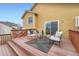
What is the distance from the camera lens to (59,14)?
2.45m

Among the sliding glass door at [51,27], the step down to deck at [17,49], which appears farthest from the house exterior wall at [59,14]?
the step down to deck at [17,49]

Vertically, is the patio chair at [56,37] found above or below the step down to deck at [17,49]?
above

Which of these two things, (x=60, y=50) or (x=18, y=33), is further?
(x=18, y=33)

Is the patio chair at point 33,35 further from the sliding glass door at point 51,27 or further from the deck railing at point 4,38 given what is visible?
the deck railing at point 4,38

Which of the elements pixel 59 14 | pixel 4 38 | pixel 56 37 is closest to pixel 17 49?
pixel 4 38

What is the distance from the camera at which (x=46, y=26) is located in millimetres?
2516

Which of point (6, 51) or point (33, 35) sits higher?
point (33, 35)

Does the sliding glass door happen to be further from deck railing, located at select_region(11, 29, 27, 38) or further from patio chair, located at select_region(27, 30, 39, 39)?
deck railing, located at select_region(11, 29, 27, 38)

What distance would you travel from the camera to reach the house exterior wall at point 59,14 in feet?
7.95

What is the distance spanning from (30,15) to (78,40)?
0.82 meters

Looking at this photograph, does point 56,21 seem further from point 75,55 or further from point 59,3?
point 75,55

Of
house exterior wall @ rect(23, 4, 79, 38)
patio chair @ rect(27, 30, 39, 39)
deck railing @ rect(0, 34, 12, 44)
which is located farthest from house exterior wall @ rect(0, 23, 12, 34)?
house exterior wall @ rect(23, 4, 79, 38)

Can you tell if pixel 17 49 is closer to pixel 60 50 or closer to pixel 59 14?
pixel 60 50

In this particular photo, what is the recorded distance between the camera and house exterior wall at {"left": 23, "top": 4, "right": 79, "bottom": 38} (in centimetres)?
242
